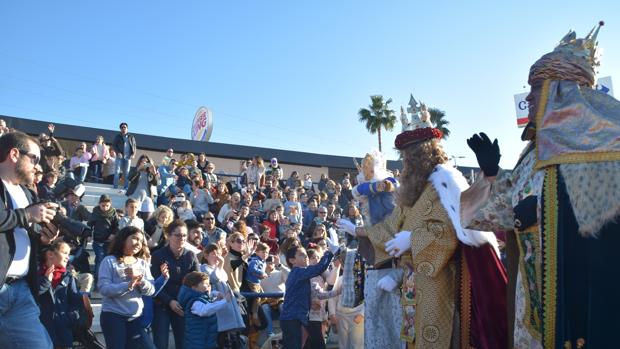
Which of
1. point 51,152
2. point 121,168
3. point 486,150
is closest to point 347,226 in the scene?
point 486,150

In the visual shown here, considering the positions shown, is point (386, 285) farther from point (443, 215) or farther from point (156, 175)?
point (156, 175)

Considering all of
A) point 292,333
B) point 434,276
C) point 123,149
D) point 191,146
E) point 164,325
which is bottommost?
point 292,333

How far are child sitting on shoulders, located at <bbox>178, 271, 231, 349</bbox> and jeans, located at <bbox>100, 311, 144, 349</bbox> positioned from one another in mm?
574

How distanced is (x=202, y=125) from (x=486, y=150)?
25334 mm

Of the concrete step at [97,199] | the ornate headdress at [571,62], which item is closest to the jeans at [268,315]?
the ornate headdress at [571,62]

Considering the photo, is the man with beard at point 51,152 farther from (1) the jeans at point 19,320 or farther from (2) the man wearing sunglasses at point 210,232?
(1) the jeans at point 19,320

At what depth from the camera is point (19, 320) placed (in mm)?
3756

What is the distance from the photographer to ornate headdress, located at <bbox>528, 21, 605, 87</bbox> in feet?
10.8

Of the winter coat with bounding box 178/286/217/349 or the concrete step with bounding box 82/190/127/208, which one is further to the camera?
the concrete step with bounding box 82/190/127/208

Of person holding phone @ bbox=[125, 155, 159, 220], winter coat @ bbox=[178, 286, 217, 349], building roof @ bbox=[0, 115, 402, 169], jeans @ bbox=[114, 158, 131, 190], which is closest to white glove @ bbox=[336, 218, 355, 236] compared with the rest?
winter coat @ bbox=[178, 286, 217, 349]

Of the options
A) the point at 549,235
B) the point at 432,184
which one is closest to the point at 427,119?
the point at 432,184

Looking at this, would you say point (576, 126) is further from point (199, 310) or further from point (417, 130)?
point (199, 310)

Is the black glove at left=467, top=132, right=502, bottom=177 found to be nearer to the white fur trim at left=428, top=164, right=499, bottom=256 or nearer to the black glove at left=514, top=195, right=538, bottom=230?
the black glove at left=514, top=195, right=538, bottom=230

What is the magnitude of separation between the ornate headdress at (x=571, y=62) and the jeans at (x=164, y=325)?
4.89 meters
